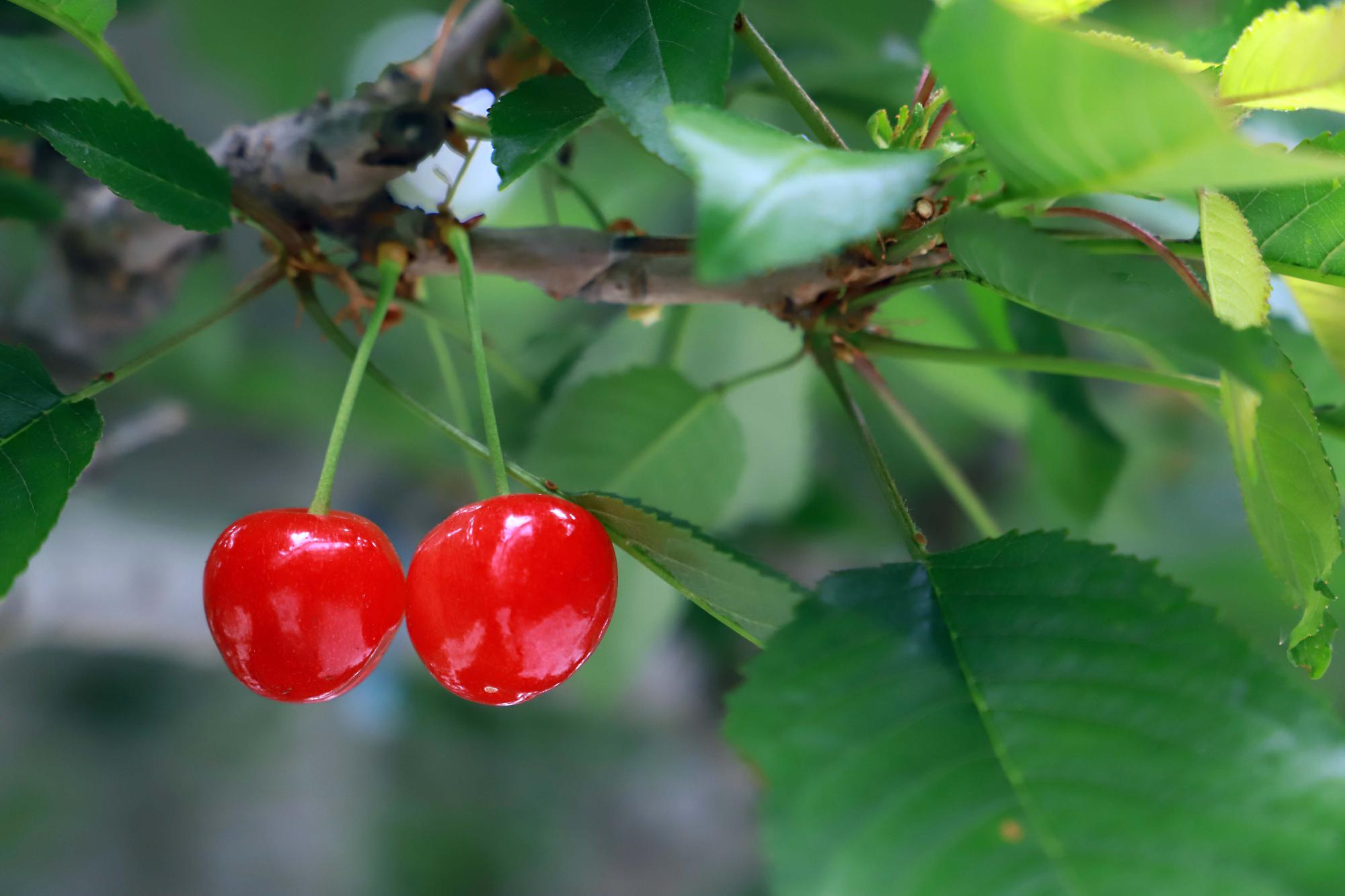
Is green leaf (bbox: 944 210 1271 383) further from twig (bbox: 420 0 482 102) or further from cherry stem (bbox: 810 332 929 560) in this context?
twig (bbox: 420 0 482 102)

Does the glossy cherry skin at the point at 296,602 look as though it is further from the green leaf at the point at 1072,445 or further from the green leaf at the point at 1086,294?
the green leaf at the point at 1072,445

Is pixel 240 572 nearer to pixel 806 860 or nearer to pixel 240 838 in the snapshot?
pixel 806 860

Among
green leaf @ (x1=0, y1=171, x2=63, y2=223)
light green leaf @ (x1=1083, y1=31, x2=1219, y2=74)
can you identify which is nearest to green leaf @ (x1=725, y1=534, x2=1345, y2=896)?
light green leaf @ (x1=1083, y1=31, x2=1219, y2=74)

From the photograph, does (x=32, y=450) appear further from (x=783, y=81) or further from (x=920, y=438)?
(x=920, y=438)

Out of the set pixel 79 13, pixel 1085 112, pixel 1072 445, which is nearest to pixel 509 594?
pixel 1085 112

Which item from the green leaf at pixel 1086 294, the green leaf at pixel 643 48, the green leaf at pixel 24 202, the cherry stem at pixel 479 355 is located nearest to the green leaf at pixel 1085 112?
the green leaf at pixel 1086 294

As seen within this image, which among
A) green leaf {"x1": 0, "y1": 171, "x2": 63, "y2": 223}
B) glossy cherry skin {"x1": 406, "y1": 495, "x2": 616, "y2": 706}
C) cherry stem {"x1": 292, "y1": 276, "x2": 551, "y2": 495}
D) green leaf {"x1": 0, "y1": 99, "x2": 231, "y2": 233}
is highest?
green leaf {"x1": 0, "y1": 171, "x2": 63, "y2": 223}
